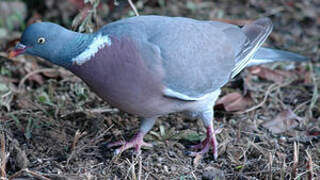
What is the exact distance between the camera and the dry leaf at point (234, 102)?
442cm

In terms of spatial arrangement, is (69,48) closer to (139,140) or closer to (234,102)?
(139,140)

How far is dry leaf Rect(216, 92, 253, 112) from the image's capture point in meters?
4.42

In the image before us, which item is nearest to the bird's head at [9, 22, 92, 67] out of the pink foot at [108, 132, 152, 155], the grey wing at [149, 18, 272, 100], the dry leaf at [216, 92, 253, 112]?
the grey wing at [149, 18, 272, 100]

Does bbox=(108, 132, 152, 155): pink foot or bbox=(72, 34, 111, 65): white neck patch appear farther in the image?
bbox=(108, 132, 152, 155): pink foot

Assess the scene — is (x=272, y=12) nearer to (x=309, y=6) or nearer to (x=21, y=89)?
(x=309, y=6)

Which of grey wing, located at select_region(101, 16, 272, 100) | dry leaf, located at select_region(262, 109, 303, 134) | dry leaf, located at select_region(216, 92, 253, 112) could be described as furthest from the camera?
dry leaf, located at select_region(216, 92, 253, 112)

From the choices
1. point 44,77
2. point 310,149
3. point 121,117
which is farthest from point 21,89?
point 310,149

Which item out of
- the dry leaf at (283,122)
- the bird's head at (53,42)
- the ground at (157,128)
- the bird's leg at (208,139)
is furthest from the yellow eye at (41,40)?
the dry leaf at (283,122)

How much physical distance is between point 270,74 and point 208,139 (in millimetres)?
1431

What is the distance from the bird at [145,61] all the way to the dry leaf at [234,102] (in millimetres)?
583

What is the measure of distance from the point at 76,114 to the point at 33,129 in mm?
390

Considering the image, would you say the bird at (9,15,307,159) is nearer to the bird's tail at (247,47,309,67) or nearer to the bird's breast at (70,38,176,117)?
the bird's breast at (70,38,176,117)

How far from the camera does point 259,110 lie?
14.9ft

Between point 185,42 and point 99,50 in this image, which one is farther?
point 185,42
